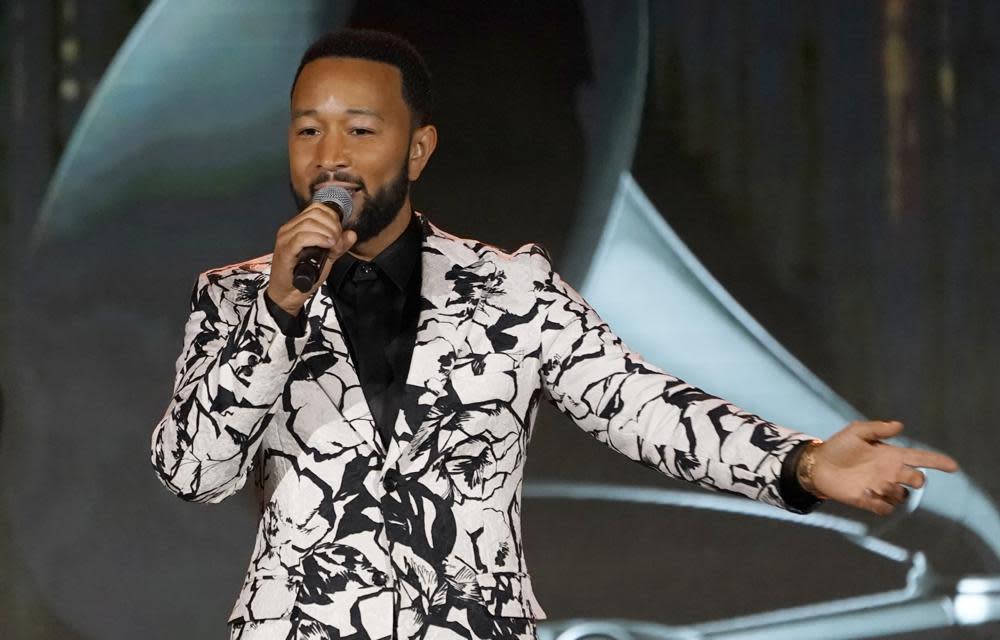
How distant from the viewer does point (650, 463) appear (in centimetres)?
155

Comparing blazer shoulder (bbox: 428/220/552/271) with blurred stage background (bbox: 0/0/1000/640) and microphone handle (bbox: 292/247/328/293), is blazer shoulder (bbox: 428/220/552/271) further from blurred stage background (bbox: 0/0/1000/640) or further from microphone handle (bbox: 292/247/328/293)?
blurred stage background (bbox: 0/0/1000/640)

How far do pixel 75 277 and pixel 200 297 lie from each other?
6.50ft

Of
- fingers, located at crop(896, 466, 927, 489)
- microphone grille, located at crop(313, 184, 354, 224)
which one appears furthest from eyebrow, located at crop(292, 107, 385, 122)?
fingers, located at crop(896, 466, 927, 489)

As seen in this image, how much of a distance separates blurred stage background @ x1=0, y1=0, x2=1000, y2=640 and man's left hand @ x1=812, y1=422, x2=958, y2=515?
213 cm

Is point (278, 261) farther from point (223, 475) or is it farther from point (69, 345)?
point (69, 345)

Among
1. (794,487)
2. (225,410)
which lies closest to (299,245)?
Answer: (225,410)

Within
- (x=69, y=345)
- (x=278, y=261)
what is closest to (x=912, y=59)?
(x=69, y=345)

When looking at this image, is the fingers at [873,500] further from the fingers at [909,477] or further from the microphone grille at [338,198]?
the microphone grille at [338,198]

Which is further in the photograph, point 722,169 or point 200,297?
point 722,169

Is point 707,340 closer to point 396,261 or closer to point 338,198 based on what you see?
point 396,261

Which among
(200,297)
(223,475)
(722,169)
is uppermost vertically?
(722,169)

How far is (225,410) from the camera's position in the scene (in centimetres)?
140

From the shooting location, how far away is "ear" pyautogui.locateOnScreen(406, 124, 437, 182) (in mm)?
1708

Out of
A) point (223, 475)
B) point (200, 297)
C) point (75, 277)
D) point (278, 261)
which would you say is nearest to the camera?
point (278, 261)
